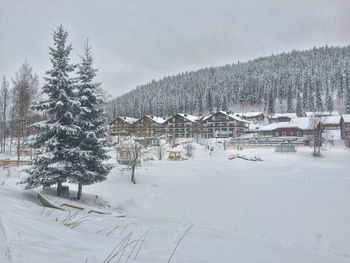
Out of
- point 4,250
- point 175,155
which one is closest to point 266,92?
point 175,155

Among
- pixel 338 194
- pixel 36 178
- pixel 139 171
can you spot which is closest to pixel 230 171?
pixel 139 171

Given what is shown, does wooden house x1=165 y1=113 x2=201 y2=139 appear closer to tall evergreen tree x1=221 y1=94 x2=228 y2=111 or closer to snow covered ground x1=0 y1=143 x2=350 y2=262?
tall evergreen tree x1=221 y1=94 x2=228 y2=111

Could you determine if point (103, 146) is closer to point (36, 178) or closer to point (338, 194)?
point (36, 178)

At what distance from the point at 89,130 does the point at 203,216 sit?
29.2 ft

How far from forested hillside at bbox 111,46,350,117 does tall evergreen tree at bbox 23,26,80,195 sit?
4257 inches

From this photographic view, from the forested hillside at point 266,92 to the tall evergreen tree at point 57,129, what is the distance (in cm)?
10813

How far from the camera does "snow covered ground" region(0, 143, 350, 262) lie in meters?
4.47

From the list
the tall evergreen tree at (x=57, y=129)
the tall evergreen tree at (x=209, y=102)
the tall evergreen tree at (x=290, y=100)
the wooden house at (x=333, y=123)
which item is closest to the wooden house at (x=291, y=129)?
the wooden house at (x=333, y=123)

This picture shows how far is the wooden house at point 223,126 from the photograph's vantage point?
8756 centimetres

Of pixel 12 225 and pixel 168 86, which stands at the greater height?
pixel 168 86

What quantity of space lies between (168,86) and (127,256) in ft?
587

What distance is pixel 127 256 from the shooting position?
4238 millimetres

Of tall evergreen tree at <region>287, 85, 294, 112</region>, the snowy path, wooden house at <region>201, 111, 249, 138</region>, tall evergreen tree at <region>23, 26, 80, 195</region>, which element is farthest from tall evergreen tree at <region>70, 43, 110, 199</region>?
tall evergreen tree at <region>287, 85, 294, 112</region>

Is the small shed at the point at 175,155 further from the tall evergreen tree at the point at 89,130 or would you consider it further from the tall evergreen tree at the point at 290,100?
the tall evergreen tree at the point at 290,100
